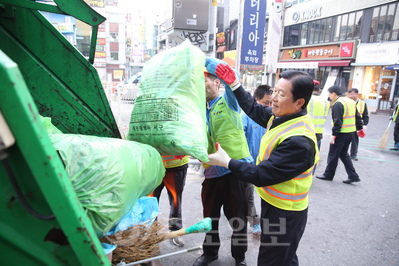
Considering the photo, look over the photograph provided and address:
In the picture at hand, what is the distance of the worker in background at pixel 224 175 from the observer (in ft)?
6.77

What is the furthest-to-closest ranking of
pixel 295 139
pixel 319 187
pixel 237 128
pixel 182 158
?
pixel 319 187 < pixel 182 158 < pixel 237 128 < pixel 295 139

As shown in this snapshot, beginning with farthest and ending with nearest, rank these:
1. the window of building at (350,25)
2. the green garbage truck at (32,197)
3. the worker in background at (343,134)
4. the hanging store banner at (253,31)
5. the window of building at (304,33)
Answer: the window of building at (304,33) < the window of building at (350,25) < the worker in background at (343,134) < the hanging store banner at (253,31) < the green garbage truck at (32,197)

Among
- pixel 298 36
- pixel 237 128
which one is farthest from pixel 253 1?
pixel 298 36

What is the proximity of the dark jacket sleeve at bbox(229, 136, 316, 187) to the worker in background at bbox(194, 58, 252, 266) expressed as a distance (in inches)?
21.9

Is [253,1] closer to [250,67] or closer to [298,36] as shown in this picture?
[250,67]

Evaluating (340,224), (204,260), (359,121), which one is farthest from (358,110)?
(204,260)

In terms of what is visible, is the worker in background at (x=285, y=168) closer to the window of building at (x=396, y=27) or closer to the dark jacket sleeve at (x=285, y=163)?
the dark jacket sleeve at (x=285, y=163)

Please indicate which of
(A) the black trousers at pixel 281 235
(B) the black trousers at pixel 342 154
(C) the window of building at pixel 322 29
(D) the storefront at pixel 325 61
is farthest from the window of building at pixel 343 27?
Answer: (A) the black trousers at pixel 281 235

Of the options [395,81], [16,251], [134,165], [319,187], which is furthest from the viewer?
[395,81]

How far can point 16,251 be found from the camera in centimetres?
74

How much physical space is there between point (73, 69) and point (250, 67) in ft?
12.0

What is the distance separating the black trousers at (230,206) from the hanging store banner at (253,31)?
3.06 metres

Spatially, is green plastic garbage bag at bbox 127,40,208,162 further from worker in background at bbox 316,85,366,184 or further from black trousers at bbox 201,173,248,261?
worker in background at bbox 316,85,366,184

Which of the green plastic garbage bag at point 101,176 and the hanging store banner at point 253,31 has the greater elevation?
the hanging store banner at point 253,31
